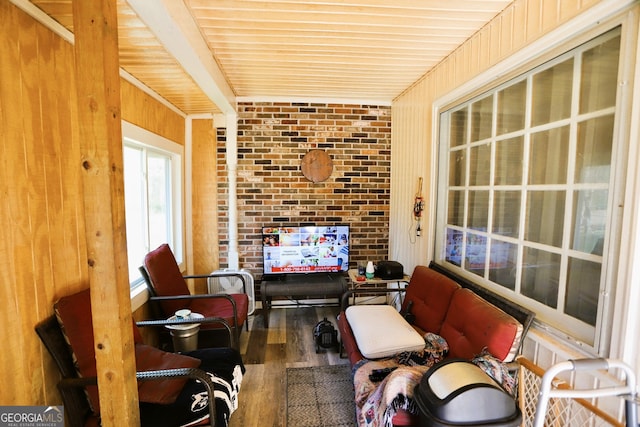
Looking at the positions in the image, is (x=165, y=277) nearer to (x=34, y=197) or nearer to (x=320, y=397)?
(x=34, y=197)

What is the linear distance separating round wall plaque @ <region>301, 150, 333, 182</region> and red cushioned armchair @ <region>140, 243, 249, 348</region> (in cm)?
161

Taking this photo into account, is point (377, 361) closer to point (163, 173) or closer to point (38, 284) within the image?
point (38, 284)

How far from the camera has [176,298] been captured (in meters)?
2.43

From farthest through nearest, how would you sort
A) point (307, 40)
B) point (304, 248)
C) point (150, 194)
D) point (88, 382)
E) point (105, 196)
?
point (304, 248) < point (150, 194) < point (307, 40) < point (88, 382) < point (105, 196)

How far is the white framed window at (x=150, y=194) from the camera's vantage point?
8.25ft

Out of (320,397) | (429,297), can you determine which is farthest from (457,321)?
(320,397)

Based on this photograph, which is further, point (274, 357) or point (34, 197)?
point (274, 357)

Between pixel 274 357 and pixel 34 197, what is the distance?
209 centimetres

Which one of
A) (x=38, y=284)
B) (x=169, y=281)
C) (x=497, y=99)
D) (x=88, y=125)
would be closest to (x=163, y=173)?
(x=169, y=281)

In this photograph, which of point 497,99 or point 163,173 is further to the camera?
point 163,173

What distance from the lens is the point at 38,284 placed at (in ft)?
4.60

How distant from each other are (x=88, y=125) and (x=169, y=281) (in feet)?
6.13

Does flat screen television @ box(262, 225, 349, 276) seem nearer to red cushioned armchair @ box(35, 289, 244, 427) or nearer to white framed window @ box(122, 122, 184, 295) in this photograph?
white framed window @ box(122, 122, 184, 295)

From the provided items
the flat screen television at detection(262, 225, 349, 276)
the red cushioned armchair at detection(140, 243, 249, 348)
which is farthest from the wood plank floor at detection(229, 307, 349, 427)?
the flat screen television at detection(262, 225, 349, 276)
